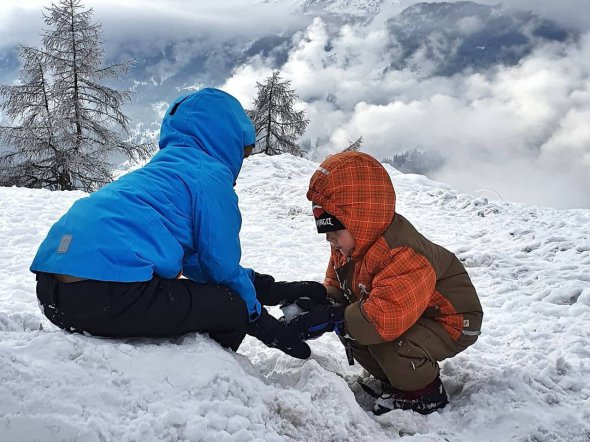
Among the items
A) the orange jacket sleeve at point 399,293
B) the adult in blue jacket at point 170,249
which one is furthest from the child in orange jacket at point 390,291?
the adult in blue jacket at point 170,249

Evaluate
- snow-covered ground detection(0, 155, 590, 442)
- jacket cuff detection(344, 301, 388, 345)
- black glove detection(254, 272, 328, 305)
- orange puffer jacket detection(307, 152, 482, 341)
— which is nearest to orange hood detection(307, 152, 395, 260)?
orange puffer jacket detection(307, 152, 482, 341)

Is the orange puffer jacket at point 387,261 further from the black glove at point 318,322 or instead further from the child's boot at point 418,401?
the child's boot at point 418,401

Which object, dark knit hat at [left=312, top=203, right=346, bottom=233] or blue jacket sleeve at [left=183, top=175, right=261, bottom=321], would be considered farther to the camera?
dark knit hat at [left=312, top=203, right=346, bottom=233]

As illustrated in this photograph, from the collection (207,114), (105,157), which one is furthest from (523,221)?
(105,157)

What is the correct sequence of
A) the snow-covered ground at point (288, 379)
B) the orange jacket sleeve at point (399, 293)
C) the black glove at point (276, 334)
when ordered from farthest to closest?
the black glove at point (276, 334), the orange jacket sleeve at point (399, 293), the snow-covered ground at point (288, 379)

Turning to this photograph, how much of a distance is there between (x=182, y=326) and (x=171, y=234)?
429 millimetres

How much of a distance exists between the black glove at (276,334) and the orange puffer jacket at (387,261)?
41cm

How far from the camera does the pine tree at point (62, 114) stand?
52.0ft

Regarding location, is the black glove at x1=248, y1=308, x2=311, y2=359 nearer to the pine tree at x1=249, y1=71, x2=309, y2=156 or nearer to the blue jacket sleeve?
the blue jacket sleeve

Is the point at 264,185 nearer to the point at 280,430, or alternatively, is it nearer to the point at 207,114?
the point at 207,114

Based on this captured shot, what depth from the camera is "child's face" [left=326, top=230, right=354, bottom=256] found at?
2742mm

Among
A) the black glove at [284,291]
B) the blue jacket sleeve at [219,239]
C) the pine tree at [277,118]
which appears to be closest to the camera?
the blue jacket sleeve at [219,239]

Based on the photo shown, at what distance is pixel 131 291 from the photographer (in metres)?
2.16

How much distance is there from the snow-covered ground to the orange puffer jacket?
1.31 ft
